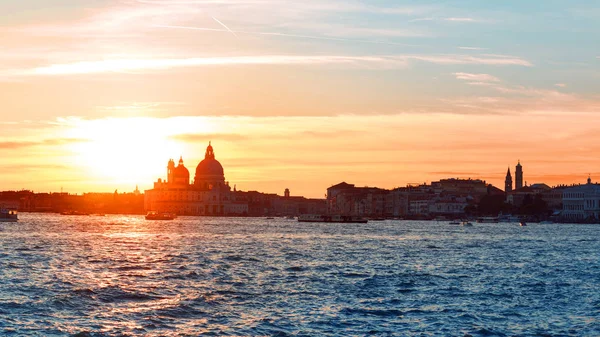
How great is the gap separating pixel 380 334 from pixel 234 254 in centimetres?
2452

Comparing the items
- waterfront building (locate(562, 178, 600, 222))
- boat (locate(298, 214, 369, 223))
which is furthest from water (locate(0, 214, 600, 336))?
waterfront building (locate(562, 178, 600, 222))

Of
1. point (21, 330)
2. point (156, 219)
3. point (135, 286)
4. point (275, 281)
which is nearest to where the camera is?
point (21, 330)

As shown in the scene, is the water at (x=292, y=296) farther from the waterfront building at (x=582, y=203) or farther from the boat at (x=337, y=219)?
the waterfront building at (x=582, y=203)

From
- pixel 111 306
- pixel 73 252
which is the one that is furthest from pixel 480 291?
pixel 73 252

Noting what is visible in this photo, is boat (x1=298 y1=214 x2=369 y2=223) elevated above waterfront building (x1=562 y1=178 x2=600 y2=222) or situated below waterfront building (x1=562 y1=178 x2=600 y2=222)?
below

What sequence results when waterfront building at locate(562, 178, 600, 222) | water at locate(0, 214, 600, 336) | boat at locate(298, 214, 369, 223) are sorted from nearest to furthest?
water at locate(0, 214, 600, 336) → boat at locate(298, 214, 369, 223) → waterfront building at locate(562, 178, 600, 222)

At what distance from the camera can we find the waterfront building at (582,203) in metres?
161

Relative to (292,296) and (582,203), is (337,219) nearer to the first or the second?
(582,203)

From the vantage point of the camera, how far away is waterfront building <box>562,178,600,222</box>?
16138cm

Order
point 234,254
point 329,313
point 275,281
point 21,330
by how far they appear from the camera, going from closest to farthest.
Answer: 1. point 21,330
2. point 329,313
3. point 275,281
4. point 234,254

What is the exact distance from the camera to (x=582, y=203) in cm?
16625

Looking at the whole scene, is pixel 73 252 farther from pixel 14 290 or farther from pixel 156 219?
→ pixel 156 219

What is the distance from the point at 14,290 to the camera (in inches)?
1017

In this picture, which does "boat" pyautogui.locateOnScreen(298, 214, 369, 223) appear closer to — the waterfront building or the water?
the waterfront building
